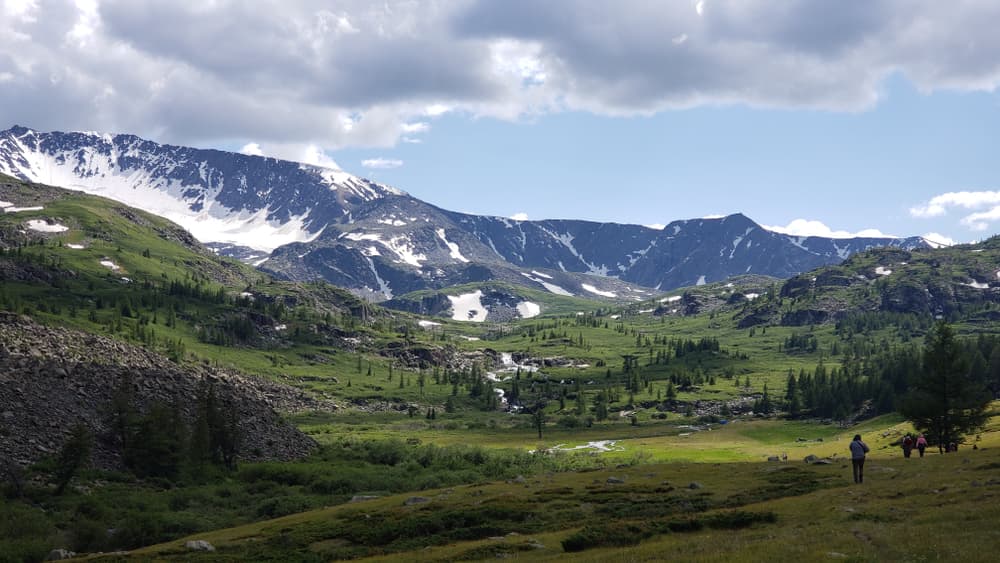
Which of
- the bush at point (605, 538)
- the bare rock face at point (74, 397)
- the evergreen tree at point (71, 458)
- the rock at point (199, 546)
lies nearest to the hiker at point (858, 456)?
the bush at point (605, 538)

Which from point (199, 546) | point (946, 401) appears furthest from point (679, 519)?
point (946, 401)

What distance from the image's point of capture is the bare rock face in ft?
329

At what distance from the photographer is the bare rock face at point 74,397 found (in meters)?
100

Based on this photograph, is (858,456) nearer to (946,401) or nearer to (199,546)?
(946,401)

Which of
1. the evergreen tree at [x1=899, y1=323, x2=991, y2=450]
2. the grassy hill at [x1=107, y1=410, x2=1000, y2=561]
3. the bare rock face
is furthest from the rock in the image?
the evergreen tree at [x1=899, y1=323, x2=991, y2=450]

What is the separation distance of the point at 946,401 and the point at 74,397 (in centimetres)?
12894

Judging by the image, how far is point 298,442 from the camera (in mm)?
139000

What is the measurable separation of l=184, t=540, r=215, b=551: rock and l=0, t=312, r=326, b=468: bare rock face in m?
45.6

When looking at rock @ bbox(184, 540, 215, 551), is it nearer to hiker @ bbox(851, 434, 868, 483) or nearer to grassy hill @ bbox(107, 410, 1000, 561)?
grassy hill @ bbox(107, 410, 1000, 561)

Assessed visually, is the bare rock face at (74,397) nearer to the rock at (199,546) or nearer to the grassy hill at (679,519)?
the grassy hill at (679,519)

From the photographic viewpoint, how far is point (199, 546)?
61656mm

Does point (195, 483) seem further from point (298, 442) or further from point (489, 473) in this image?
point (489, 473)

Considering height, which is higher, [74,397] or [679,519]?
[679,519]

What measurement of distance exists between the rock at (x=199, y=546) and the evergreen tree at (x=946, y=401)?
88275 mm
